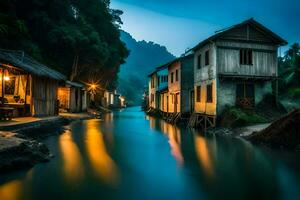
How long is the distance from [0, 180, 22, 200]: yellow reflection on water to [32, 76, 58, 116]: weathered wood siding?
45.3ft

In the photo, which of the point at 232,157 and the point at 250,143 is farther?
the point at 250,143

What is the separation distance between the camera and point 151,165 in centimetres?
998

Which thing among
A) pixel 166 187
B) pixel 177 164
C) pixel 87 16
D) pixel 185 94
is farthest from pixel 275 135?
pixel 87 16

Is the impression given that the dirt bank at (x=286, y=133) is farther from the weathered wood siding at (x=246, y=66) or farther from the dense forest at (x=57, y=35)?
the dense forest at (x=57, y=35)

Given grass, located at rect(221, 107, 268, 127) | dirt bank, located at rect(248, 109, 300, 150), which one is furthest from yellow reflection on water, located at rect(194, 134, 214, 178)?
grass, located at rect(221, 107, 268, 127)

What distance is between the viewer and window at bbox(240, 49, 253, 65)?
2252 cm

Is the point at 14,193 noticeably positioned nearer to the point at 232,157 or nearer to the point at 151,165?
the point at 151,165

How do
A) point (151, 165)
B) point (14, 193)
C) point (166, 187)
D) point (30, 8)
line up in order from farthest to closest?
point (30, 8) < point (151, 165) < point (166, 187) < point (14, 193)

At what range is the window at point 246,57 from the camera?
22516 mm

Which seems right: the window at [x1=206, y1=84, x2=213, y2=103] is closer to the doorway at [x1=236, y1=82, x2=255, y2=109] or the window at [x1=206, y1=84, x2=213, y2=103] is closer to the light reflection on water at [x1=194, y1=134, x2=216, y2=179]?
the doorway at [x1=236, y1=82, x2=255, y2=109]

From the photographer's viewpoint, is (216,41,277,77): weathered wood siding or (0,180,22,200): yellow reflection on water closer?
(0,180,22,200): yellow reflection on water

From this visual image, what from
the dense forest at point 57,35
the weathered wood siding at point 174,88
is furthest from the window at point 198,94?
the dense forest at point 57,35

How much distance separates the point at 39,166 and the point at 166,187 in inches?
172

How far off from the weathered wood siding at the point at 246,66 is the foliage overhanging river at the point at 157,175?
10.2 m
